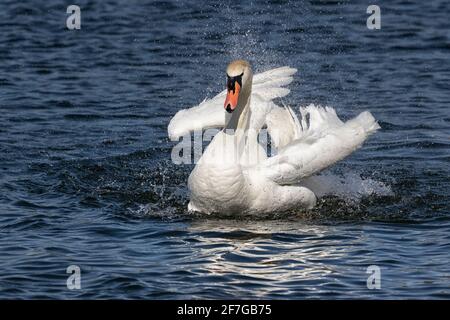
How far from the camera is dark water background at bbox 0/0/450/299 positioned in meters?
9.16

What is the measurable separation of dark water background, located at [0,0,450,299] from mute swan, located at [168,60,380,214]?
271 millimetres

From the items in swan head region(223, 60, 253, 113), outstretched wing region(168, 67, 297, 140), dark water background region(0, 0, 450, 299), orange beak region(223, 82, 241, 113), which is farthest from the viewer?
outstretched wing region(168, 67, 297, 140)

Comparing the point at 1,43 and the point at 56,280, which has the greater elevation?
the point at 1,43

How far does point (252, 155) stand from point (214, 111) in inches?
39.0

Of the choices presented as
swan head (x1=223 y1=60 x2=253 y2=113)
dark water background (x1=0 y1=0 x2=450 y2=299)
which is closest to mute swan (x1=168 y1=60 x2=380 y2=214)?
swan head (x1=223 y1=60 x2=253 y2=113)

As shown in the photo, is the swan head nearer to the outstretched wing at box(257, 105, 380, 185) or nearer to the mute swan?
the mute swan

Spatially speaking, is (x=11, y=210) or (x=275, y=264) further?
(x=11, y=210)

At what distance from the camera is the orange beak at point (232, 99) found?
1021 cm

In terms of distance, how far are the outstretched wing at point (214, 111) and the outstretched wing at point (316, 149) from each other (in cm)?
80

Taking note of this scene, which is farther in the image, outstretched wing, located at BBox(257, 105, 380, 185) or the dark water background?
outstretched wing, located at BBox(257, 105, 380, 185)

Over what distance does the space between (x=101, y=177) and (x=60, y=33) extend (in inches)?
340
